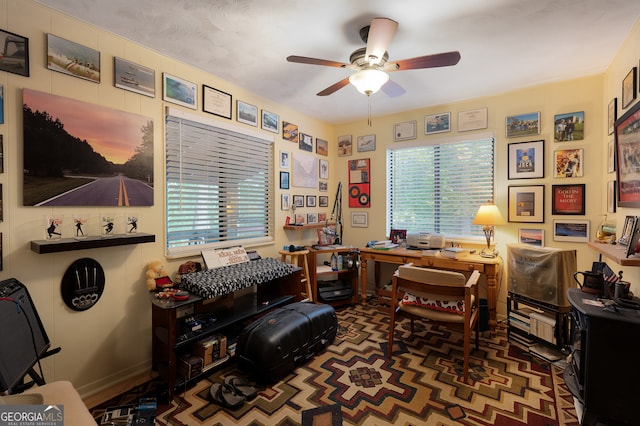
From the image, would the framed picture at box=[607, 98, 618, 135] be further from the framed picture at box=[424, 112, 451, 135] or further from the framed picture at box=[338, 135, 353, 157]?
the framed picture at box=[338, 135, 353, 157]

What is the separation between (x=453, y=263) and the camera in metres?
2.99

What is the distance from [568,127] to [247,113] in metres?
3.29

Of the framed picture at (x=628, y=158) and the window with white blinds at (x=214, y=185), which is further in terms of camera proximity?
the window with white blinds at (x=214, y=185)

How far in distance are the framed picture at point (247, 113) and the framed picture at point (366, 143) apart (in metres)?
1.65

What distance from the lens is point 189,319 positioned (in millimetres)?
2260

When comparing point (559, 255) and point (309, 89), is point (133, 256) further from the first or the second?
point (559, 255)

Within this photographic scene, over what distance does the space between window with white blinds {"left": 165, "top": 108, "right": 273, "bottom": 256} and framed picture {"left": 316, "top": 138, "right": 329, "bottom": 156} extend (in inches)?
36.0

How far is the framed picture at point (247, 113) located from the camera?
3023mm

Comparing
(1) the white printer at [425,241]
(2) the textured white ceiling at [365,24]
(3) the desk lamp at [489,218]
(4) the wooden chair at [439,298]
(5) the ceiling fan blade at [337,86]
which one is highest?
(2) the textured white ceiling at [365,24]

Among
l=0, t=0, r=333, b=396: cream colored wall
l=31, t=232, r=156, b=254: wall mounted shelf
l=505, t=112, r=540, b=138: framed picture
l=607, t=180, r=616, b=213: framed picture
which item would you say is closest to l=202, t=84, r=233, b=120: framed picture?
l=0, t=0, r=333, b=396: cream colored wall

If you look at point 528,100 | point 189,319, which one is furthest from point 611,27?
point 189,319

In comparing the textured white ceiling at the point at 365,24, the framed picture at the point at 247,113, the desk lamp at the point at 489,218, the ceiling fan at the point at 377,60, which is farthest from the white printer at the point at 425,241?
the framed picture at the point at 247,113

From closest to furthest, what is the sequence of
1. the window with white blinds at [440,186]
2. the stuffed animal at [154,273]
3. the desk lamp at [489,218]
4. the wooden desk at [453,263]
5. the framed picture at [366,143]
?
the stuffed animal at [154,273] < the wooden desk at [453,263] < the desk lamp at [489,218] < the window with white blinds at [440,186] < the framed picture at [366,143]

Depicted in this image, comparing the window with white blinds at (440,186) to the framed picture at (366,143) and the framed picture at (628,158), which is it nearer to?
the framed picture at (366,143)
